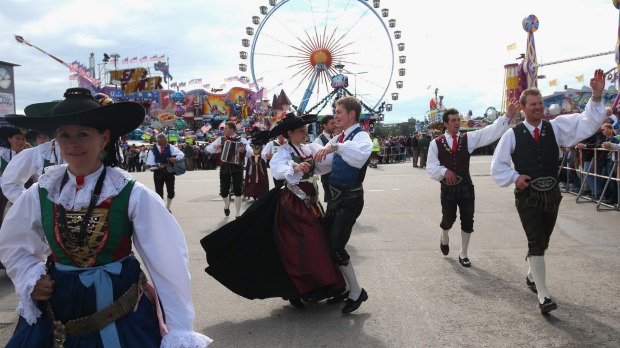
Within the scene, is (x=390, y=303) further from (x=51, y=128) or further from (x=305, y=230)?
(x=51, y=128)

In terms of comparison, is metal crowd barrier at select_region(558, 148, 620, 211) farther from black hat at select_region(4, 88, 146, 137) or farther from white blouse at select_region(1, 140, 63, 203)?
black hat at select_region(4, 88, 146, 137)

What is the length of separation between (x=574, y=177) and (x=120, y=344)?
1266 centimetres

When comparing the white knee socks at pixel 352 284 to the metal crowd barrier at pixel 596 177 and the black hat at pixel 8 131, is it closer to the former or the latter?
the black hat at pixel 8 131

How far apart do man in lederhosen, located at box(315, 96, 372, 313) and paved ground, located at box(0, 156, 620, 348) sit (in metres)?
0.31

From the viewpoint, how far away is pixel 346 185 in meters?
4.88

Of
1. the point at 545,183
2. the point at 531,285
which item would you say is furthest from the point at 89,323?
the point at 531,285

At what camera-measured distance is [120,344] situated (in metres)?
2.12

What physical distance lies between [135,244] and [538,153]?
3845 mm

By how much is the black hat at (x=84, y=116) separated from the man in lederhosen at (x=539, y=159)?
3.69m

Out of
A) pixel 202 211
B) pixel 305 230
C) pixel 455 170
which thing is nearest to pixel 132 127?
pixel 305 230

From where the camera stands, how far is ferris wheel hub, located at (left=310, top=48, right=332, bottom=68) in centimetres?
2975

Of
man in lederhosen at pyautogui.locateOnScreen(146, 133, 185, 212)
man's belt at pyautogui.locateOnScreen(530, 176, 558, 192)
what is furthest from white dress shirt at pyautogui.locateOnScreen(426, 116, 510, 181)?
man in lederhosen at pyautogui.locateOnScreen(146, 133, 185, 212)

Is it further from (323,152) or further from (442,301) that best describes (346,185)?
(442,301)

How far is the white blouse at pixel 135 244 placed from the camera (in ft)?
7.16
